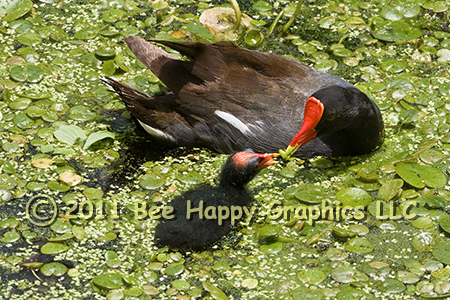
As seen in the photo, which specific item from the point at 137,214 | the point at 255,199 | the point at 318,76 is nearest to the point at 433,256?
the point at 255,199

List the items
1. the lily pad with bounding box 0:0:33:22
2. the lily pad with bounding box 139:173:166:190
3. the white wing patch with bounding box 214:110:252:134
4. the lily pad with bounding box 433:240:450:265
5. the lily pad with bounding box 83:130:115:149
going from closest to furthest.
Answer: the lily pad with bounding box 433:240:450:265 → the lily pad with bounding box 139:173:166:190 → the white wing patch with bounding box 214:110:252:134 → the lily pad with bounding box 83:130:115:149 → the lily pad with bounding box 0:0:33:22

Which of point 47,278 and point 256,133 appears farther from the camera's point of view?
point 256,133

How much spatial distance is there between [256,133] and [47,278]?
1616 millimetres

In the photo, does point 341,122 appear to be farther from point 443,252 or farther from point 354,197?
point 443,252

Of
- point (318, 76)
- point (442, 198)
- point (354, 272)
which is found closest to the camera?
point (354, 272)

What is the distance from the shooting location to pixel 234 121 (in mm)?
4355

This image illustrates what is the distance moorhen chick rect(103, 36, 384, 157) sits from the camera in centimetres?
432

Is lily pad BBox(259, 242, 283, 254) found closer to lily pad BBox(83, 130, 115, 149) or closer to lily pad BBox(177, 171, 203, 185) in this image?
lily pad BBox(177, 171, 203, 185)

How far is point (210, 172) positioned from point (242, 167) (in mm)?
569

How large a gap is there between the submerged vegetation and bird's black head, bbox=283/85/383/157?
0.42 ft

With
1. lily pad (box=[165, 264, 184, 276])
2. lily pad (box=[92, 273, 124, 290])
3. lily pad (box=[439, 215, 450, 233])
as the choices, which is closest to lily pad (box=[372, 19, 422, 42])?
lily pad (box=[439, 215, 450, 233])

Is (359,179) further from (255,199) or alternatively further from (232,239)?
(232,239)

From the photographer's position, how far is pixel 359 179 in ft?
14.1

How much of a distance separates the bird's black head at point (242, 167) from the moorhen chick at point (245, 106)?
384mm
